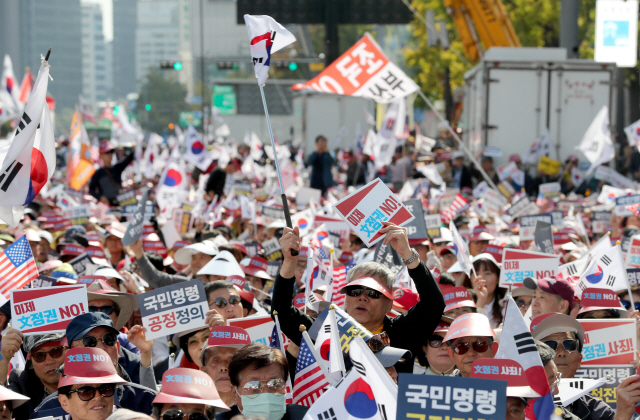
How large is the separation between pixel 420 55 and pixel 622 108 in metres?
14.2

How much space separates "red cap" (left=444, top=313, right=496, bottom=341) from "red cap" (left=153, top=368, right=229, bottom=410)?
1.35 m

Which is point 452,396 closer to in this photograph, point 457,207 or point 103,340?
point 103,340

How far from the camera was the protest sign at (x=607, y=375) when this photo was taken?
5.48m

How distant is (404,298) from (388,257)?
1.42 meters

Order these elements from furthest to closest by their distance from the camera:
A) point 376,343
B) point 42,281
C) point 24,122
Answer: point 42,281, point 24,122, point 376,343

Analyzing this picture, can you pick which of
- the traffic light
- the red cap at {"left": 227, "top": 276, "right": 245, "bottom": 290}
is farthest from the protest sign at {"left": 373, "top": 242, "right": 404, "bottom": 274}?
the traffic light

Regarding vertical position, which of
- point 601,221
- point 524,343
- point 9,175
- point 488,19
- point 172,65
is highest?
point 488,19

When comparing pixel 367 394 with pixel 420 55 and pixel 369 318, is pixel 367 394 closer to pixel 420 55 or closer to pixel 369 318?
pixel 369 318

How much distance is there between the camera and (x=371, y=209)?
6.43 meters

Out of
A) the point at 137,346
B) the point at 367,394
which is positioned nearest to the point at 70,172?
the point at 137,346

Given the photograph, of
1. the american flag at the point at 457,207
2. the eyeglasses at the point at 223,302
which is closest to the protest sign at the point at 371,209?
the eyeglasses at the point at 223,302

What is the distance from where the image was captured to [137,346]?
223 inches

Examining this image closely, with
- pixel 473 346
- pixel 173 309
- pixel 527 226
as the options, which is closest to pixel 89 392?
pixel 173 309

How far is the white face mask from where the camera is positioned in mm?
4199
